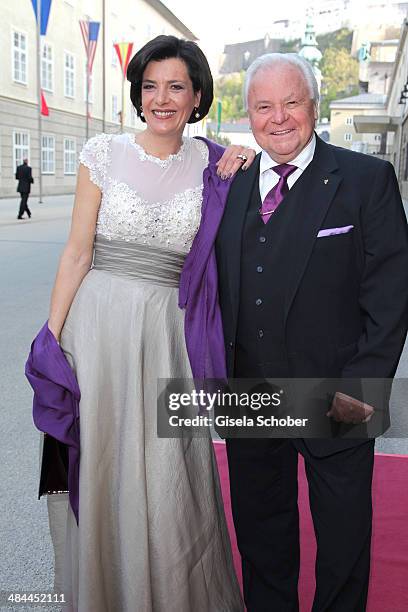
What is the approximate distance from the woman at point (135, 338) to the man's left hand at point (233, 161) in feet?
0.04

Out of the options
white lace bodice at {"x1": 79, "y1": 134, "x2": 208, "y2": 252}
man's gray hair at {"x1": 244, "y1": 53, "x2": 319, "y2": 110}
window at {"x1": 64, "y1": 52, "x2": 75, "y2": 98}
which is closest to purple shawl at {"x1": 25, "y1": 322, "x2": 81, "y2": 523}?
white lace bodice at {"x1": 79, "y1": 134, "x2": 208, "y2": 252}

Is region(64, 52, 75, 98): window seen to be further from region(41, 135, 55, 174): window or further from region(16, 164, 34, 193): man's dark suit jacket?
region(16, 164, 34, 193): man's dark suit jacket

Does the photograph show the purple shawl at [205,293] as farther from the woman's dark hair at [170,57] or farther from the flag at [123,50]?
the flag at [123,50]

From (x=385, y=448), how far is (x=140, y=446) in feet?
7.51

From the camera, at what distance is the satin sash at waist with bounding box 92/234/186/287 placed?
233 centimetres

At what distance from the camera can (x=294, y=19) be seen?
18125 centimetres

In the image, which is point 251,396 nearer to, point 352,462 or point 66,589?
point 352,462

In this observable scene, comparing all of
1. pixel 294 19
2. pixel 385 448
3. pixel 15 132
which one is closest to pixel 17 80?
pixel 15 132

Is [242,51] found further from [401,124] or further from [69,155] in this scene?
[69,155]

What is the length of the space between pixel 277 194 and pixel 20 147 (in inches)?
1143

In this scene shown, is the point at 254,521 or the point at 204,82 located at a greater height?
the point at 204,82

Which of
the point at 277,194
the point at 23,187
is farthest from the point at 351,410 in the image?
the point at 23,187

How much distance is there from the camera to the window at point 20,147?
2875 cm

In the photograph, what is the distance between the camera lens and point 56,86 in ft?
108
